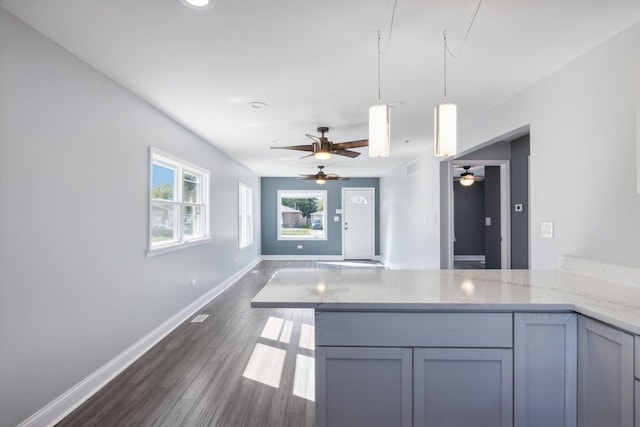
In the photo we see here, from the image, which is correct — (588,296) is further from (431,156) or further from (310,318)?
(431,156)

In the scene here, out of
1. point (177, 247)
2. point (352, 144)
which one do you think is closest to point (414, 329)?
point (352, 144)

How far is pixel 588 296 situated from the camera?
1612 millimetres

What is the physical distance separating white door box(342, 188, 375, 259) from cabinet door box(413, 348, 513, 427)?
26.8ft

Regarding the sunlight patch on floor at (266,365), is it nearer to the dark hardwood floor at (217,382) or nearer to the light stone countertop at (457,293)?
the dark hardwood floor at (217,382)

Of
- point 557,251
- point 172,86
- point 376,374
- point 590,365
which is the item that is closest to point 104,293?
point 172,86

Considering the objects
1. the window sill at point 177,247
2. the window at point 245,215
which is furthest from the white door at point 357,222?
the window sill at point 177,247

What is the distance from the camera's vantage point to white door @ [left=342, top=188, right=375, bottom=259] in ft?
31.8

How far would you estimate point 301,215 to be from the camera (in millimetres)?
9727

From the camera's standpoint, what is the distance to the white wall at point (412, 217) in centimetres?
521

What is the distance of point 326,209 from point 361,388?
26.9ft

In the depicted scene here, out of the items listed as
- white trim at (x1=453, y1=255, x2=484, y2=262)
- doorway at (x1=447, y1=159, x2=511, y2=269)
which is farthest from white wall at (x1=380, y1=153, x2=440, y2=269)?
white trim at (x1=453, y1=255, x2=484, y2=262)

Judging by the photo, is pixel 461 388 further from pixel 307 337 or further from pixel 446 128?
pixel 307 337

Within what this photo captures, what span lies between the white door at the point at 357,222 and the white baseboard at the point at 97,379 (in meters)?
6.04

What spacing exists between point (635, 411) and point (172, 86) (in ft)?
11.1
